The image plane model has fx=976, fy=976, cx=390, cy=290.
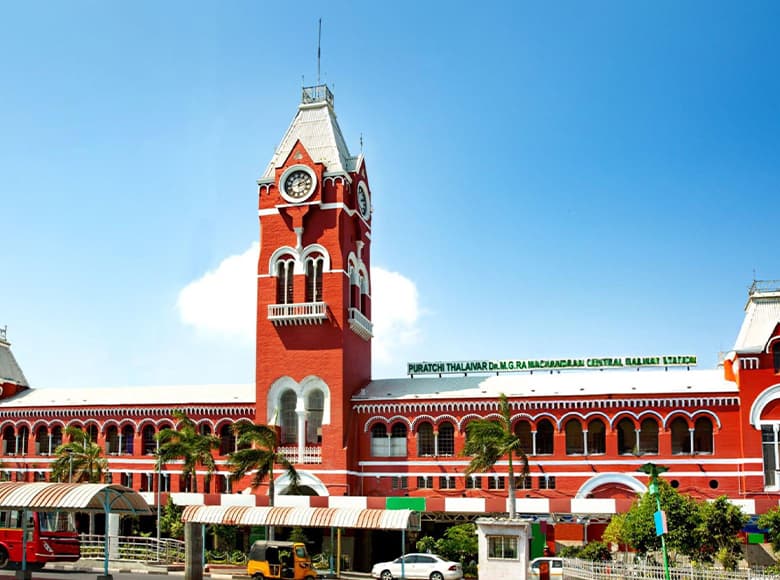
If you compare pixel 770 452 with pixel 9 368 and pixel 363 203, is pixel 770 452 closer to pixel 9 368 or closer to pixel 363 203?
pixel 363 203

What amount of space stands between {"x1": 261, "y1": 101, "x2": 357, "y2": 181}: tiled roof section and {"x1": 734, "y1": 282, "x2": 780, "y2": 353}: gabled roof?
1101 inches

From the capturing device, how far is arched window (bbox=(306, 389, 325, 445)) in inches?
2534

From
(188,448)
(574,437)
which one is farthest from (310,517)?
(574,437)

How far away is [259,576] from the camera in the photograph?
47.2 metres

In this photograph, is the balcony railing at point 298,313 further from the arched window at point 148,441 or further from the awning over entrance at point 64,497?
the awning over entrance at point 64,497

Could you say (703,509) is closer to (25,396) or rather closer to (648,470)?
(648,470)

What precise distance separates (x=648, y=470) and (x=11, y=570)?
28.7m

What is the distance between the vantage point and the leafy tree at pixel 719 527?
43.9 m

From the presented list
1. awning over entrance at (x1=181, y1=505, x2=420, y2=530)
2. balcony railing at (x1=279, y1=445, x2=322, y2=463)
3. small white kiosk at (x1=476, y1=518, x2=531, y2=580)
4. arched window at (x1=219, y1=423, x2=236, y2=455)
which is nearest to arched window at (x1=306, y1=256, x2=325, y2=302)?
balcony railing at (x1=279, y1=445, x2=322, y2=463)

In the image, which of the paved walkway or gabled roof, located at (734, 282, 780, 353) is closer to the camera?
the paved walkway

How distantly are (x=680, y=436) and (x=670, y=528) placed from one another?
1670 centimetres

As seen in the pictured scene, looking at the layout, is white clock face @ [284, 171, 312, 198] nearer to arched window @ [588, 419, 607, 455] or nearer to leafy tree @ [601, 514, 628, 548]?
arched window @ [588, 419, 607, 455]

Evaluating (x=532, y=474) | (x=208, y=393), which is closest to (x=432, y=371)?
(x=532, y=474)

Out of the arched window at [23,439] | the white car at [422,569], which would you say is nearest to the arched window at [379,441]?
the white car at [422,569]
